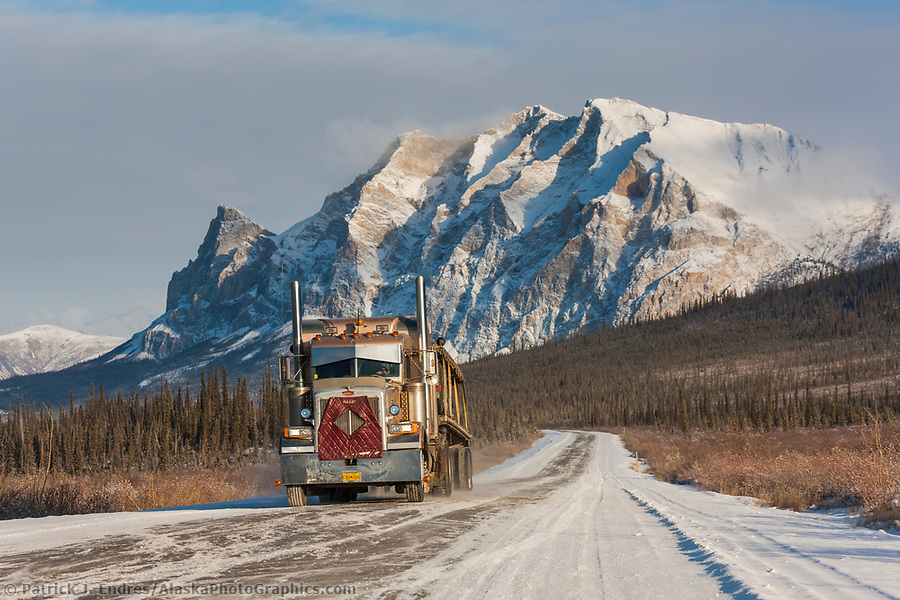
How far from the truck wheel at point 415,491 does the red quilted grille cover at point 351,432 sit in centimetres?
116

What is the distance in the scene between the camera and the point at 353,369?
19672 millimetres

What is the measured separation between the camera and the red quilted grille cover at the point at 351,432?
61.2 ft

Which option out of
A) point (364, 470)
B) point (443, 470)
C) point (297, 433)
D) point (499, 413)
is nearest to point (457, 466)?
point (443, 470)

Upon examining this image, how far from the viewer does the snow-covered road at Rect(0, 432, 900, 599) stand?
8.47 m

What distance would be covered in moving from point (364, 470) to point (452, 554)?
26.1 feet

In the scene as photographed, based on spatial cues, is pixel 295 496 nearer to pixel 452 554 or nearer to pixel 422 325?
pixel 422 325

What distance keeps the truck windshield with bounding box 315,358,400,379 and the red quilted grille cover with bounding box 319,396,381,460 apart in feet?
2.43

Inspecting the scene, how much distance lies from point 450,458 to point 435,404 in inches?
114

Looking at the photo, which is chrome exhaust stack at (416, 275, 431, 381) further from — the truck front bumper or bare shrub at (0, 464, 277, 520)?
bare shrub at (0, 464, 277, 520)

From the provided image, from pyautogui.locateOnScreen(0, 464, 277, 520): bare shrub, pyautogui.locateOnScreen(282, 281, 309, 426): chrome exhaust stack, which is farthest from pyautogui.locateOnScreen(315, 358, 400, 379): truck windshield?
pyautogui.locateOnScreen(0, 464, 277, 520): bare shrub

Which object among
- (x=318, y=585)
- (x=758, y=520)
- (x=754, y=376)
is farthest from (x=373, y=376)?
(x=754, y=376)

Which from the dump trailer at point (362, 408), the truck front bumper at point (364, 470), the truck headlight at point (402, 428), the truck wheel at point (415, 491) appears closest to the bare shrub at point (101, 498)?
the dump trailer at point (362, 408)

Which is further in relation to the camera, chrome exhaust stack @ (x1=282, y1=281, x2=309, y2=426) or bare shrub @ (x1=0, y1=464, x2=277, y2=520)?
bare shrub @ (x1=0, y1=464, x2=277, y2=520)

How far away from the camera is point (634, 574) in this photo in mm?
9391
